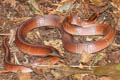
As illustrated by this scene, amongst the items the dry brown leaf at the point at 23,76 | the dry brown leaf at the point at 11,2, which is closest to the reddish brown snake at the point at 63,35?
the dry brown leaf at the point at 23,76

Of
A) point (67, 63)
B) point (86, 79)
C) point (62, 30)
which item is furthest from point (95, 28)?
point (86, 79)

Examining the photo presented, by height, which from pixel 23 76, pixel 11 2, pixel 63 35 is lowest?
pixel 23 76

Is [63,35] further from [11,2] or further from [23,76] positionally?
[11,2]

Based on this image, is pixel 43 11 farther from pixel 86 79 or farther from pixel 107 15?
pixel 86 79

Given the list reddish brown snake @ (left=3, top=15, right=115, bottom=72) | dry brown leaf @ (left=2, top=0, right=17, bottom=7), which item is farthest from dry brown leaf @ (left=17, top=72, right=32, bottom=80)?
dry brown leaf @ (left=2, top=0, right=17, bottom=7)

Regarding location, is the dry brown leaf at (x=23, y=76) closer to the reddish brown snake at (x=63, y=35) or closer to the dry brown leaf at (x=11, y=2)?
the reddish brown snake at (x=63, y=35)

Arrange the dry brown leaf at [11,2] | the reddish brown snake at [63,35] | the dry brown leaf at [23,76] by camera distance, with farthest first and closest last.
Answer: the dry brown leaf at [11,2] < the reddish brown snake at [63,35] < the dry brown leaf at [23,76]

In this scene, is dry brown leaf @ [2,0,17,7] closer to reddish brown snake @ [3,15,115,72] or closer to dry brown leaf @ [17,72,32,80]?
reddish brown snake @ [3,15,115,72]

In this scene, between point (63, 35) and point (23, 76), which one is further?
point (63, 35)

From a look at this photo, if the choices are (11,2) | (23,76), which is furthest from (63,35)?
(11,2)
